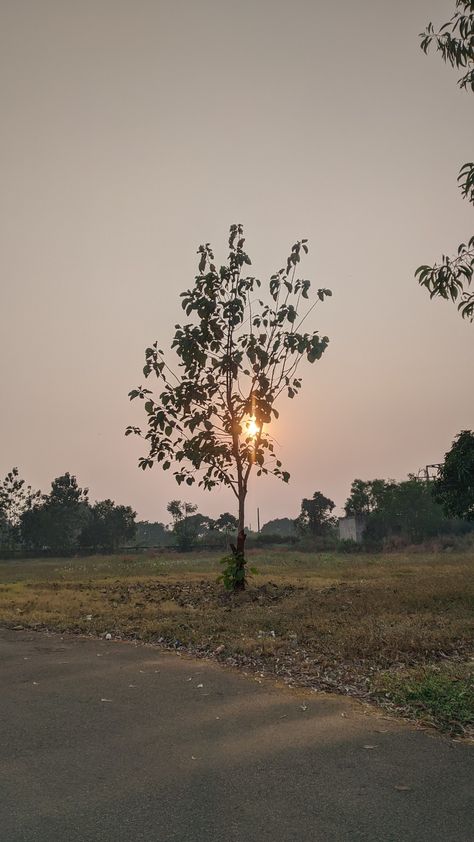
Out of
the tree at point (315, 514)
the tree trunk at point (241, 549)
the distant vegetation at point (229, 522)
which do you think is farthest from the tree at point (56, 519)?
the tree trunk at point (241, 549)

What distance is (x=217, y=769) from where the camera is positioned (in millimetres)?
4785

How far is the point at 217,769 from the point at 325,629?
637cm

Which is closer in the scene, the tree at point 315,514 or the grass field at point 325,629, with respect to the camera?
the grass field at point 325,629

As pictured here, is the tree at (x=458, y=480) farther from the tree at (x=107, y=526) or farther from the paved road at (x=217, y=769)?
the tree at (x=107, y=526)

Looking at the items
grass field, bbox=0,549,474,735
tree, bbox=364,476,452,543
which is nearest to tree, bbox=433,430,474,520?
grass field, bbox=0,549,474,735

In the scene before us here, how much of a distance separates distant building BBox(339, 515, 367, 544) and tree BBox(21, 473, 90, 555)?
4477 centimetres

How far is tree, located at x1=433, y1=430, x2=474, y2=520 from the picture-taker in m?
18.7

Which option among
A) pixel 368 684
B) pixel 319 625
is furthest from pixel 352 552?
pixel 368 684

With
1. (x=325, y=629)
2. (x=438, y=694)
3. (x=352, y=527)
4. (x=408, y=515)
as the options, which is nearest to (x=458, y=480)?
(x=325, y=629)

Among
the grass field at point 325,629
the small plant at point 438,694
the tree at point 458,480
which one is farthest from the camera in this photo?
the tree at point 458,480

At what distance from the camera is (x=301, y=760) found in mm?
4938

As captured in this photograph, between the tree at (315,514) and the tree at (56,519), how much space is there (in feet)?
127

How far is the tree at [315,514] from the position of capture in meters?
94.7

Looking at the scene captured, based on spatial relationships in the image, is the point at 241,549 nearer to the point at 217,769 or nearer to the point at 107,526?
the point at 217,769
